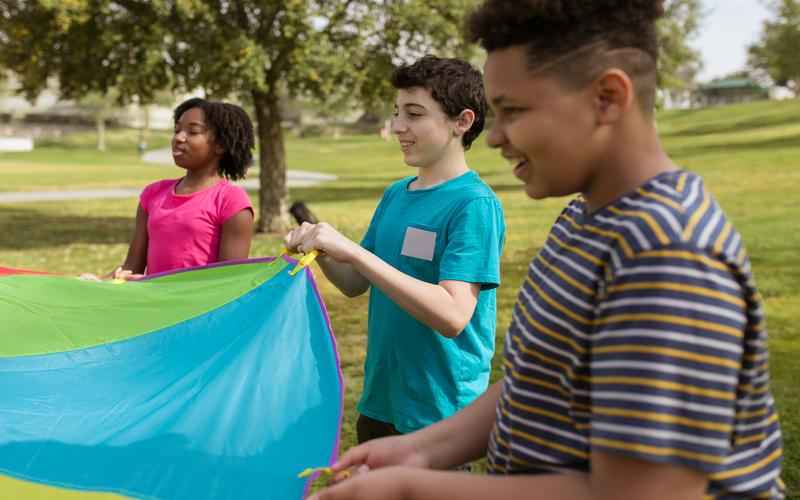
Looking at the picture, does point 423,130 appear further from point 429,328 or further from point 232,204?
point 232,204

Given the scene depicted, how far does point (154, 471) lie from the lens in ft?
7.19

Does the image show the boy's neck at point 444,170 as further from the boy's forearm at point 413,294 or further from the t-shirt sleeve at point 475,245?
the boy's forearm at point 413,294

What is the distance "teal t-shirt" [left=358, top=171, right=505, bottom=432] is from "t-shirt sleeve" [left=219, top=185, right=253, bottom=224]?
132 cm

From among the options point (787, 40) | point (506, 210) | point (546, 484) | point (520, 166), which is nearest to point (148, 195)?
point (520, 166)

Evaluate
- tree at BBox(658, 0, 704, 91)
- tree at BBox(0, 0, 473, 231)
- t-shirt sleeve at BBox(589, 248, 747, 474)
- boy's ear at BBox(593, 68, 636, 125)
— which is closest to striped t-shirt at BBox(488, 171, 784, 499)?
t-shirt sleeve at BBox(589, 248, 747, 474)

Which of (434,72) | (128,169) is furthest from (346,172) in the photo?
(434,72)

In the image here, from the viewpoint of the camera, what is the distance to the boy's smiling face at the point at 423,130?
3.08 meters

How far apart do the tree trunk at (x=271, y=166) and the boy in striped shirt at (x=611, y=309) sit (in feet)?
46.7

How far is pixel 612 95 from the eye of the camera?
1299mm

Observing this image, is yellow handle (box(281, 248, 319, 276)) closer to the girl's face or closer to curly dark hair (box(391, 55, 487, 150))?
curly dark hair (box(391, 55, 487, 150))

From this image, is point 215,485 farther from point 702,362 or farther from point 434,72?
point 434,72

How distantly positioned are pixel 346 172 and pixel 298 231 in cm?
3927

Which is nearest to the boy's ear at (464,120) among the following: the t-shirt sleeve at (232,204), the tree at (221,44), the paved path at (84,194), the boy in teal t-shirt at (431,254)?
the boy in teal t-shirt at (431,254)

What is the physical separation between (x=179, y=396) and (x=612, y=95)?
1557 mm
